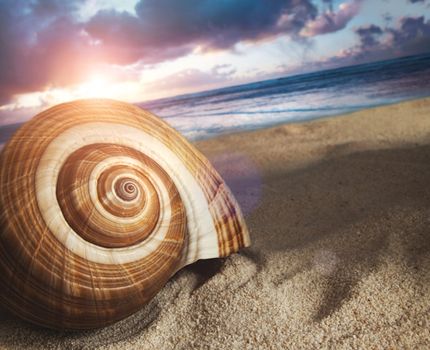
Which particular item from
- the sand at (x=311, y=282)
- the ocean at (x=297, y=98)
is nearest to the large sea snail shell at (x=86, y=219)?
the sand at (x=311, y=282)

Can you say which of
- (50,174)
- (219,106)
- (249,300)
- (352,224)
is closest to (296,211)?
(352,224)

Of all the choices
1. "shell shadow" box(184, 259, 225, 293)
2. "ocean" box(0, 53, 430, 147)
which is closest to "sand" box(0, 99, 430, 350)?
"shell shadow" box(184, 259, 225, 293)

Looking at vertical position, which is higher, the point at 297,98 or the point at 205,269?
the point at 297,98

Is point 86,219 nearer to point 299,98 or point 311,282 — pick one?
point 311,282

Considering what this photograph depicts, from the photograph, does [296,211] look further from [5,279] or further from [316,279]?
[5,279]

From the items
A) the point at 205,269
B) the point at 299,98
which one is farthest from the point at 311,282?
the point at 299,98

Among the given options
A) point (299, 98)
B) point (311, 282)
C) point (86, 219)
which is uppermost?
point (86, 219)

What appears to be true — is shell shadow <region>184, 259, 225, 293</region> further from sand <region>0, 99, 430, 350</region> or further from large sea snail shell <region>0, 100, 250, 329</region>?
large sea snail shell <region>0, 100, 250, 329</region>

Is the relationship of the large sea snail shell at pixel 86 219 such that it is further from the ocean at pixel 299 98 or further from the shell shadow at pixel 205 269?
the ocean at pixel 299 98
